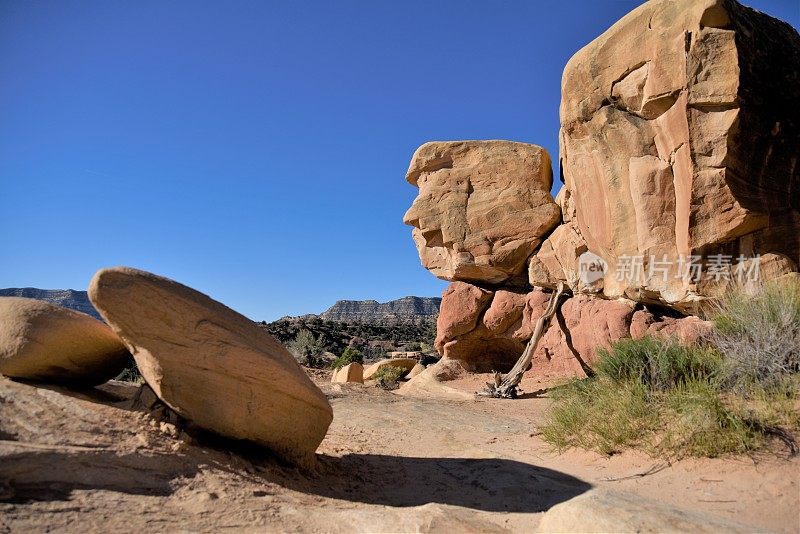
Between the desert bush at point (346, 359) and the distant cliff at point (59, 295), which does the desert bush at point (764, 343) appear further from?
the distant cliff at point (59, 295)

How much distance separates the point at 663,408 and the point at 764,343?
147 centimetres

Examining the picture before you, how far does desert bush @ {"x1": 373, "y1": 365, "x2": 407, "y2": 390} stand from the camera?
668 inches

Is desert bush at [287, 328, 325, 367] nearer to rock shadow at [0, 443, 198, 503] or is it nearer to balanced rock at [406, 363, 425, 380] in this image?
balanced rock at [406, 363, 425, 380]

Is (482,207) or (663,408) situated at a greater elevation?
(482,207)

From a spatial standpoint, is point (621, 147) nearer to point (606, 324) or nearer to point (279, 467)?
point (606, 324)

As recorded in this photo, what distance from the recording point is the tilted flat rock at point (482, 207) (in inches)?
611

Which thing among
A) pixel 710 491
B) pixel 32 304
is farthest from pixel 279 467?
pixel 710 491

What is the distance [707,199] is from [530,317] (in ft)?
20.9

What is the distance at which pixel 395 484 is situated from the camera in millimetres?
6195

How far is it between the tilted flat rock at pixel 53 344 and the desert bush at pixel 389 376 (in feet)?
37.3

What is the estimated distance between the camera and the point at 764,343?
633 cm

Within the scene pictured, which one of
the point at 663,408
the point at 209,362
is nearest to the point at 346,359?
the point at 663,408

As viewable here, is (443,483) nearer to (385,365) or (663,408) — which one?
(663,408)

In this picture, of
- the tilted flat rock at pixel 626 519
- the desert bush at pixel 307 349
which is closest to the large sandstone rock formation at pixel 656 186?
the tilted flat rock at pixel 626 519
